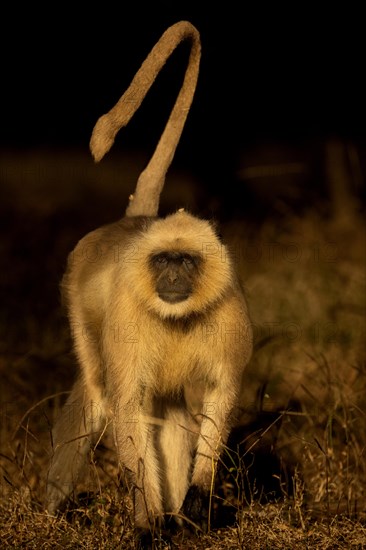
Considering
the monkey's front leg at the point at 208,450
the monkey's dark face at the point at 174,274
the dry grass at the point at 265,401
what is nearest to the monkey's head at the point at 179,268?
the monkey's dark face at the point at 174,274

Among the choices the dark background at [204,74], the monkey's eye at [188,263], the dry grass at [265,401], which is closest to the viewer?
the dry grass at [265,401]

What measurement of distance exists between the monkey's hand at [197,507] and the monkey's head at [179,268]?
706 millimetres

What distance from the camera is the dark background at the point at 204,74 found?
1116 cm

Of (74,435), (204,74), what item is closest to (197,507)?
(74,435)

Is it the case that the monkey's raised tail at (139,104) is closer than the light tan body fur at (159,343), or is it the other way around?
the monkey's raised tail at (139,104)

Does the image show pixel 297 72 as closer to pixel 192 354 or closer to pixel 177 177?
pixel 177 177

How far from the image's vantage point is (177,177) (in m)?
14.1

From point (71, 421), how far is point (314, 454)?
1194 millimetres

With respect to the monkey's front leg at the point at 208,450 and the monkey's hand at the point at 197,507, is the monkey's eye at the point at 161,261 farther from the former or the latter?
the monkey's hand at the point at 197,507

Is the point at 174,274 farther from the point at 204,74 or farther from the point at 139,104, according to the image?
the point at 204,74

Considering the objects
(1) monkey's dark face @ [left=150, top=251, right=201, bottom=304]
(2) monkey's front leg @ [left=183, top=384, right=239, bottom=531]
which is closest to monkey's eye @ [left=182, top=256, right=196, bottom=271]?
(1) monkey's dark face @ [left=150, top=251, right=201, bottom=304]

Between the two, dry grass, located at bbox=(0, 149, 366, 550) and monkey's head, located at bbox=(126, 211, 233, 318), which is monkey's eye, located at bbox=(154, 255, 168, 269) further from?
dry grass, located at bbox=(0, 149, 366, 550)

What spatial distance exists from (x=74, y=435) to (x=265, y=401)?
1.26 metres

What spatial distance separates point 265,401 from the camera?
18.1 feet
